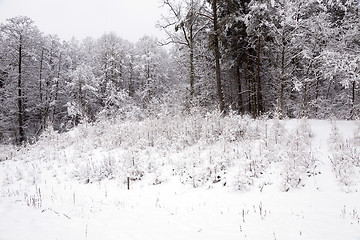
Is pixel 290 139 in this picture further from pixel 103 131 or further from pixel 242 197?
pixel 103 131

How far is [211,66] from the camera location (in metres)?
22.5

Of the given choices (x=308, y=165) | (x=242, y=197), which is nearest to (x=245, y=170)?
(x=242, y=197)

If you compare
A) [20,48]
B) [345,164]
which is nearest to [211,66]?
[345,164]

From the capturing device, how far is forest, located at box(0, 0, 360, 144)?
13.8 metres

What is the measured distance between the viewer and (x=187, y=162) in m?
6.66

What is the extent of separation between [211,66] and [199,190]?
18660 millimetres

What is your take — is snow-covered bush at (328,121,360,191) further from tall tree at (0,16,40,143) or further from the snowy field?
tall tree at (0,16,40,143)

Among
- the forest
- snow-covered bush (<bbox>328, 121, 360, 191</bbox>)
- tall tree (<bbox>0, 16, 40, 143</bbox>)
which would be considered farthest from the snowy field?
tall tree (<bbox>0, 16, 40, 143</bbox>)

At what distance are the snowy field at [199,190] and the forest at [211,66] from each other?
224 centimetres

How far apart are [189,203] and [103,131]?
7237mm

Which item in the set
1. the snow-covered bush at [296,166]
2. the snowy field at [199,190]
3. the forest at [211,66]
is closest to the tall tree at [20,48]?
the forest at [211,66]

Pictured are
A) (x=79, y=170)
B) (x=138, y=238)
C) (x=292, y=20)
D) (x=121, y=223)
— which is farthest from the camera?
(x=292, y=20)

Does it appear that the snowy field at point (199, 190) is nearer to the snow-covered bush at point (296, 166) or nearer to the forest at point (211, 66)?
the snow-covered bush at point (296, 166)

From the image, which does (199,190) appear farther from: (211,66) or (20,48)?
(20,48)
